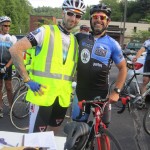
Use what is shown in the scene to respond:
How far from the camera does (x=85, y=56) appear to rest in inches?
153

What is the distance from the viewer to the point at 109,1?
116500 mm

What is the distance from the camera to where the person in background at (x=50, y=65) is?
10.7 ft

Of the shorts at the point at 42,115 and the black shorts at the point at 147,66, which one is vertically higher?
the black shorts at the point at 147,66

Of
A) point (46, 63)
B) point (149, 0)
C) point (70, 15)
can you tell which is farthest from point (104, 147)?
point (149, 0)

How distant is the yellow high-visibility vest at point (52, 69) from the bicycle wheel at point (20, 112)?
2.72 m

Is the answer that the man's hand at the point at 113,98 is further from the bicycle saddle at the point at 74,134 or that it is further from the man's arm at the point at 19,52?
the man's arm at the point at 19,52

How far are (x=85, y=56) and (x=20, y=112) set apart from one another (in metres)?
2.86

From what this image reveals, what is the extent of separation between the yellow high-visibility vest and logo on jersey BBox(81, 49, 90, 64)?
354mm

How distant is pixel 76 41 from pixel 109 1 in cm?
11616

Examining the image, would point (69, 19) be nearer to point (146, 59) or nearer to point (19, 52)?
point (19, 52)

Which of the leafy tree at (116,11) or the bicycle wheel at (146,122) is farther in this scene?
the leafy tree at (116,11)

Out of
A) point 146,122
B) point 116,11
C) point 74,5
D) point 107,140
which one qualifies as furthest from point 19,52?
point 116,11

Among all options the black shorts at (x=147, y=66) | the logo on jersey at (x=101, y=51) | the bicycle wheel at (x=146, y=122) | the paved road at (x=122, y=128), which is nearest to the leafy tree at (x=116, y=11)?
the black shorts at (x=147, y=66)

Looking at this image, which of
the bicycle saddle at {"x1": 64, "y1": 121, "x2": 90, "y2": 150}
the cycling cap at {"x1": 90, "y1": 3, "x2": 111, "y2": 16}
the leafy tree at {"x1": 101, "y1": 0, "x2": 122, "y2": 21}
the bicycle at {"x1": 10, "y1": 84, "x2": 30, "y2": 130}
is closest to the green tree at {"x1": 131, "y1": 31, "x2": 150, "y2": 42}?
the bicycle at {"x1": 10, "y1": 84, "x2": 30, "y2": 130}
